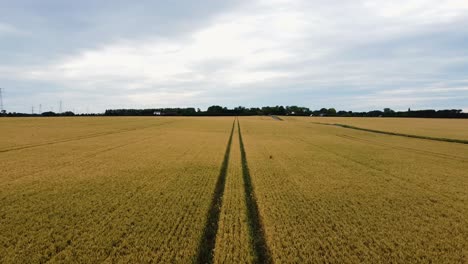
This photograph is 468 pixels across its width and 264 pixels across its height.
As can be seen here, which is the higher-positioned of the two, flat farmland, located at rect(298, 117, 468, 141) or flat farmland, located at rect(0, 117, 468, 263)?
flat farmland, located at rect(298, 117, 468, 141)

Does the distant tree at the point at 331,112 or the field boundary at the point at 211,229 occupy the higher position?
the distant tree at the point at 331,112

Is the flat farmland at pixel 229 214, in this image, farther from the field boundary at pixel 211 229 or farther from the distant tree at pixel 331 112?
the distant tree at pixel 331 112

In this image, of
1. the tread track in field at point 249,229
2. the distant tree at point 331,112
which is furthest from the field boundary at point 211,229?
the distant tree at point 331,112

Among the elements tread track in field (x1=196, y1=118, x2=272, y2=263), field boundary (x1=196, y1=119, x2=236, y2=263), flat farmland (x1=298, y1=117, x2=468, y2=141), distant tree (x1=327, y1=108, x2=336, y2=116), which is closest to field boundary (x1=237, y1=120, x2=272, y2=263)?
tread track in field (x1=196, y1=118, x2=272, y2=263)

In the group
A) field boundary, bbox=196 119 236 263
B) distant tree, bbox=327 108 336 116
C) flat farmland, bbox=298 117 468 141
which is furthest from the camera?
distant tree, bbox=327 108 336 116

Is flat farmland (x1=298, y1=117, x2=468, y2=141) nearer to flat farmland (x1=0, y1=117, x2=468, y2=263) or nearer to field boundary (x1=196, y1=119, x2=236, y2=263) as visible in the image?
flat farmland (x1=0, y1=117, x2=468, y2=263)

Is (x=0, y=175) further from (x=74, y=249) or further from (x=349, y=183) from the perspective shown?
(x=349, y=183)

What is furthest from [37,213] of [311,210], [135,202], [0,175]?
[311,210]

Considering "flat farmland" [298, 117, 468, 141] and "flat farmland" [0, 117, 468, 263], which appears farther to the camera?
"flat farmland" [298, 117, 468, 141]

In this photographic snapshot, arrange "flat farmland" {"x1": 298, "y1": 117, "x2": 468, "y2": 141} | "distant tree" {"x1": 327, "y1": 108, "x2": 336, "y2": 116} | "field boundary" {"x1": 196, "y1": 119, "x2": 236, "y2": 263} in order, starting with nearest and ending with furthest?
"field boundary" {"x1": 196, "y1": 119, "x2": 236, "y2": 263} → "flat farmland" {"x1": 298, "y1": 117, "x2": 468, "y2": 141} → "distant tree" {"x1": 327, "y1": 108, "x2": 336, "y2": 116}

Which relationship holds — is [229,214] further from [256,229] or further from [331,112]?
[331,112]

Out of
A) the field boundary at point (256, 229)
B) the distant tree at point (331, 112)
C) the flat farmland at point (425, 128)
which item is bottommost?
the field boundary at point (256, 229)
